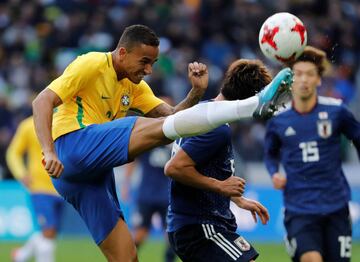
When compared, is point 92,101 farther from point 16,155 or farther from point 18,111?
point 18,111

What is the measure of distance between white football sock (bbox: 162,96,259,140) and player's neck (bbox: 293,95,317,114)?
2653mm

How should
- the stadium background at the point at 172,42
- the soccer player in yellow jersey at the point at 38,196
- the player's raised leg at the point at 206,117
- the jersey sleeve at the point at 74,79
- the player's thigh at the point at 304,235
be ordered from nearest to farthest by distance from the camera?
the player's raised leg at the point at 206,117 → the jersey sleeve at the point at 74,79 → the player's thigh at the point at 304,235 → the soccer player in yellow jersey at the point at 38,196 → the stadium background at the point at 172,42

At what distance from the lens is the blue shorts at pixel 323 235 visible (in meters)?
8.80

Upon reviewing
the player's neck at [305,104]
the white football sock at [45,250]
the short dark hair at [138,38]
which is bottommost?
the white football sock at [45,250]

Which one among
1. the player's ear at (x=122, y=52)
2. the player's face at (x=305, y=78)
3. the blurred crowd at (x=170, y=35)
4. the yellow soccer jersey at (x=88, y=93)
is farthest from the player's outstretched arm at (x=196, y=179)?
the blurred crowd at (x=170, y=35)

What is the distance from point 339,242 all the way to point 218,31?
12.3 m

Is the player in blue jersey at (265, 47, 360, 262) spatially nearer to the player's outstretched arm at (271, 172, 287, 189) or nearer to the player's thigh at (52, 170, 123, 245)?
the player's outstretched arm at (271, 172, 287, 189)

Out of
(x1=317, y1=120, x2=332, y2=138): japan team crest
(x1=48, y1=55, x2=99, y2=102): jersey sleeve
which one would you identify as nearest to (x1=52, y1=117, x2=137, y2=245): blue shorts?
(x1=48, y1=55, x2=99, y2=102): jersey sleeve

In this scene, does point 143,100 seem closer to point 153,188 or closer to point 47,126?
point 47,126

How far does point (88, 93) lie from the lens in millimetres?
7785

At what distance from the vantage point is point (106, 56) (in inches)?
309

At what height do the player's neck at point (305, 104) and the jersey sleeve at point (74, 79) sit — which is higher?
the jersey sleeve at point (74, 79)

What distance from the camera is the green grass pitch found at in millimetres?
14320

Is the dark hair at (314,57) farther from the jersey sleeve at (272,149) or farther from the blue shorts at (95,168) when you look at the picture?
the blue shorts at (95,168)
